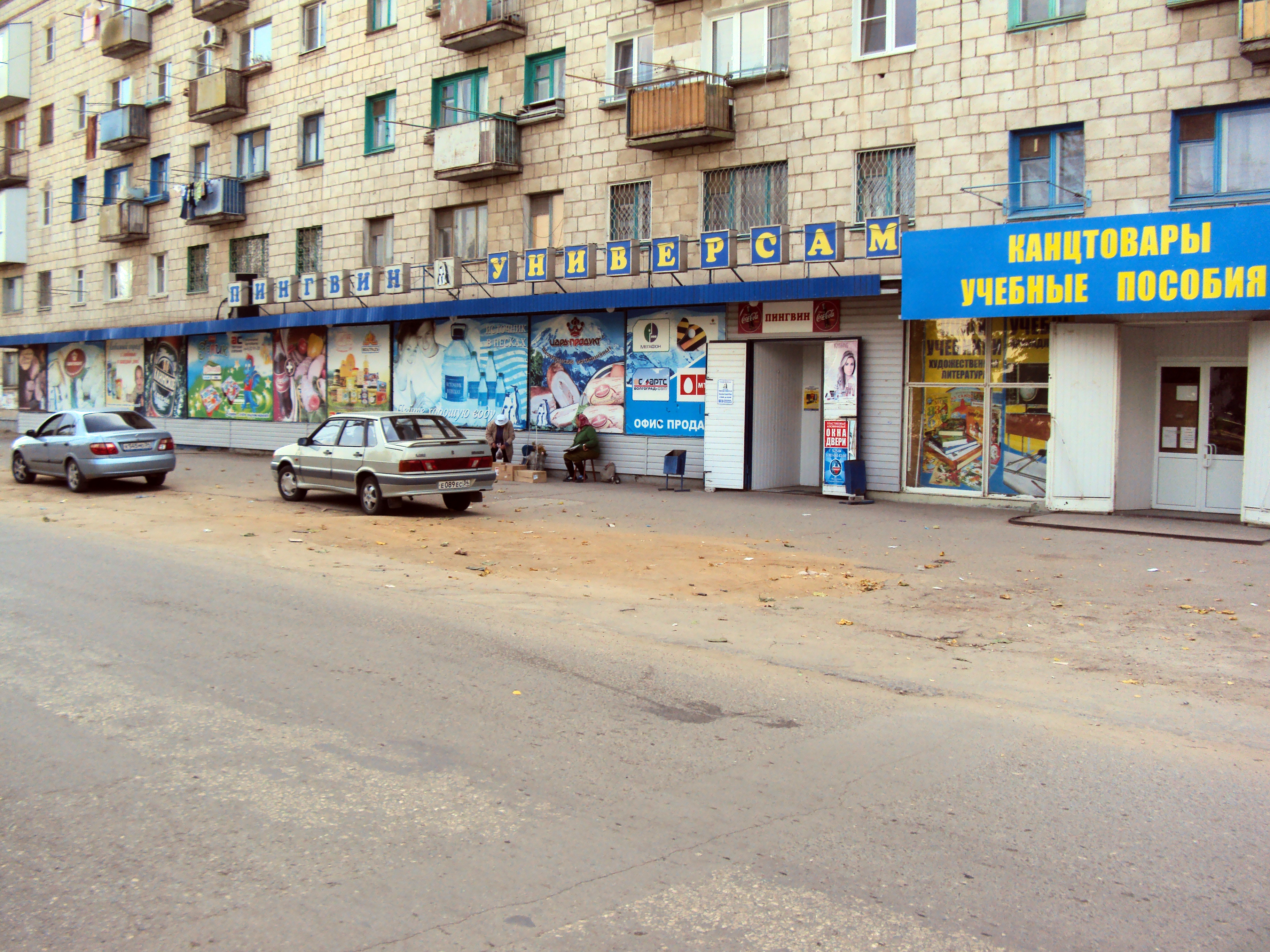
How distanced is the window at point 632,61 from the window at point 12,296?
102ft

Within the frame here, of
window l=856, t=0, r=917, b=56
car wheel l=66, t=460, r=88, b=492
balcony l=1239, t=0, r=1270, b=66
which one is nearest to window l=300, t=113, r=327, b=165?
car wheel l=66, t=460, r=88, b=492

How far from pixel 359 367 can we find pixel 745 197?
1278 centimetres

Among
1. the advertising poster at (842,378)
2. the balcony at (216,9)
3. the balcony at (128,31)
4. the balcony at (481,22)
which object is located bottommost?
the advertising poster at (842,378)

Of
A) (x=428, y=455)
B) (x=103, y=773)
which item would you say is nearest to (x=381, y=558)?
(x=428, y=455)

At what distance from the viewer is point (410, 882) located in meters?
3.96

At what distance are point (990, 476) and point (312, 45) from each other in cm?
2219

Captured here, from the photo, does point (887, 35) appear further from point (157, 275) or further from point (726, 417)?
point (157, 275)

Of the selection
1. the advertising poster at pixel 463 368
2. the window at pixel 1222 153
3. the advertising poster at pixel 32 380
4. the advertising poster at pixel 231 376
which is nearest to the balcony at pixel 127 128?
the advertising poster at pixel 231 376

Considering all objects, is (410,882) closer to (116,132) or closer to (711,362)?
(711,362)

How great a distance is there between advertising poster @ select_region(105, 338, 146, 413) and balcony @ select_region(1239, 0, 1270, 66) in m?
32.5

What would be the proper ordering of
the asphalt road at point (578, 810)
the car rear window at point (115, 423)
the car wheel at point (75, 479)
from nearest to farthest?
the asphalt road at point (578, 810) → the car wheel at point (75, 479) → the car rear window at point (115, 423)

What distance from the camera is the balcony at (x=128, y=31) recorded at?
35.4 m

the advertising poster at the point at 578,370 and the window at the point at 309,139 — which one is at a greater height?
the window at the point at 309,139

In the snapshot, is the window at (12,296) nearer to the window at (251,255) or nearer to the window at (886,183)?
the window at (251,255)
